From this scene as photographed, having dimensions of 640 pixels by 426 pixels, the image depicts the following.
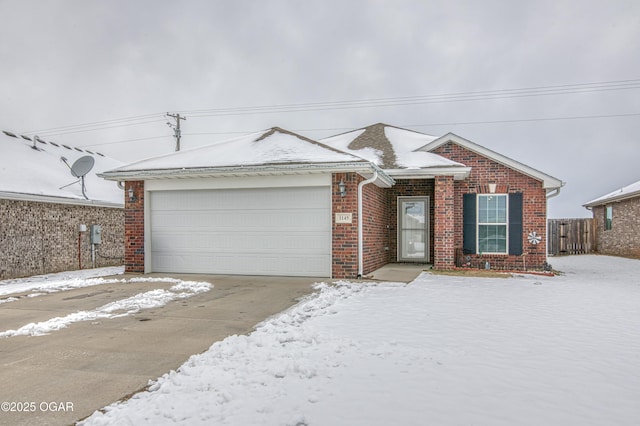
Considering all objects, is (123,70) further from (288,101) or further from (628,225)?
(628,225)

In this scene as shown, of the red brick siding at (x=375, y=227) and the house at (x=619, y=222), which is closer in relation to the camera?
the red brick siding at (x=375, y=227)

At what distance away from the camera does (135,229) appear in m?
10.8

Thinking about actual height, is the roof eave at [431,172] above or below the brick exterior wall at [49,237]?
above

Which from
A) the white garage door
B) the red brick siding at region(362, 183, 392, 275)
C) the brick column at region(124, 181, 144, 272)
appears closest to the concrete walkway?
the red brick siding at region(362, 183, 392, 275)

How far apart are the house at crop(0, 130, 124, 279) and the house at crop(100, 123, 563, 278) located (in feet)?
9.40

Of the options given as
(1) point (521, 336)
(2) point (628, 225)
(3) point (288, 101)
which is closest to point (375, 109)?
(3) point (288, 101)

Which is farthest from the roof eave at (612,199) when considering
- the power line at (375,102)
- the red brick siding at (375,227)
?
the red brick siding at (375,227)

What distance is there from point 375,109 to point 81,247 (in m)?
22.7

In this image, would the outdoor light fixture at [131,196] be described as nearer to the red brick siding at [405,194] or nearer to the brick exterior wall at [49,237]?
the brick exterior wall at [49,237]

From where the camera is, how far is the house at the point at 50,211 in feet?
35.5

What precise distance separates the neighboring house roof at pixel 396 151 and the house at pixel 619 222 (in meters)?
10.8

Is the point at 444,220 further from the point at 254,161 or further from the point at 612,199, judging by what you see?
the point at 612,199

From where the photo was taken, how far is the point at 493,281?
959 centimetres

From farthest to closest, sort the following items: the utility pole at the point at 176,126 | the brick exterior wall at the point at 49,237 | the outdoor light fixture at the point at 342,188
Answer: the utility pole at the point at 176,126 → the brick exterior wall at the point at 49,237 → the outdoor light fixture at the point at 342,188
